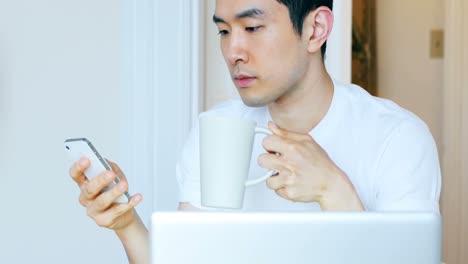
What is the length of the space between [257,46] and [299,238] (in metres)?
0.63

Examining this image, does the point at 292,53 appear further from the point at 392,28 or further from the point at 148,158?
the point at 392,28

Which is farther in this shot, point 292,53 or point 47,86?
point 47,86

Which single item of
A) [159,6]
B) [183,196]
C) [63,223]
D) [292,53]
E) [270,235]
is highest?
[159,6]

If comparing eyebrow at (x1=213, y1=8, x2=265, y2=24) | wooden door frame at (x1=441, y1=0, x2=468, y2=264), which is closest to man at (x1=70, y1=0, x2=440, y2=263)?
eyebrow at (x1=213, y1=8, x2=265, y2=24)

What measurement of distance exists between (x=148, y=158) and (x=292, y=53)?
1.85ft

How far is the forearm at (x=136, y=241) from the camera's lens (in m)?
1.13

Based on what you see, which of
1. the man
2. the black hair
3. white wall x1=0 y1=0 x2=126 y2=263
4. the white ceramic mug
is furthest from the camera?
white wall x1=0 y1=0 x2=126 y2=263

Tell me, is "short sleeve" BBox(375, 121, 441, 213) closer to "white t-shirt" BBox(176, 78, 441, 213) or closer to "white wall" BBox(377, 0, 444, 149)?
"white t-shirt" BBox(176, 78, 441, 213)

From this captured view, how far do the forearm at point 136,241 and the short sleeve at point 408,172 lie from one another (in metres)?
0.37

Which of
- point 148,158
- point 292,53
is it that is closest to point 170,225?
point 292,53

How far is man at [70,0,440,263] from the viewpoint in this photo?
1020 mm

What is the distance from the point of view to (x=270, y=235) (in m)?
0.63

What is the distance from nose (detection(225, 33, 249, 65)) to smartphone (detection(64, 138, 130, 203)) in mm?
295

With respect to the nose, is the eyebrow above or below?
above
